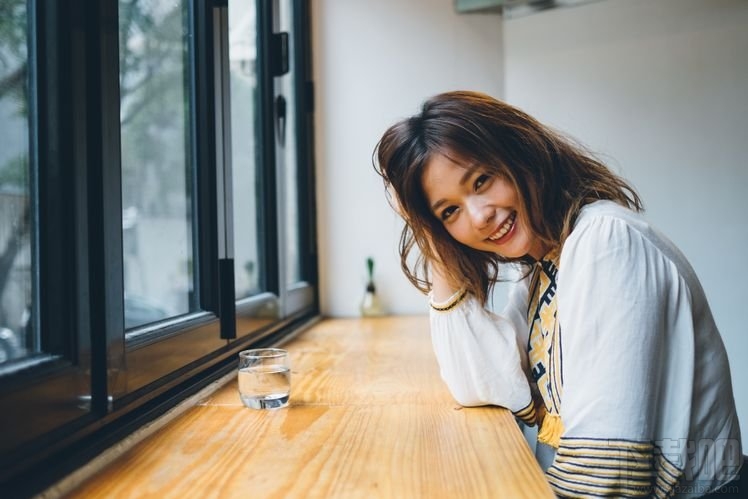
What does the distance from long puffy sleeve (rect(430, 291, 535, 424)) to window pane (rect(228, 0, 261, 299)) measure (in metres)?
0.68

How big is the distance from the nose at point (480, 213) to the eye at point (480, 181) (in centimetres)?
3

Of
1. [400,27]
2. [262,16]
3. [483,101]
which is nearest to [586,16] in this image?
[400,27]

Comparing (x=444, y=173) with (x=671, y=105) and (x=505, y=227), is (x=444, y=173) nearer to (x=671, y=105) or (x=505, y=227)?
(x=505, y=227)

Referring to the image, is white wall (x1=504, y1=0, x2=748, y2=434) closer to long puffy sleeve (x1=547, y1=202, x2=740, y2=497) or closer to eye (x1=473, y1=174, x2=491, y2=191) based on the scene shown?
eye (x1=473, y1=174, x2=491, y2=191)

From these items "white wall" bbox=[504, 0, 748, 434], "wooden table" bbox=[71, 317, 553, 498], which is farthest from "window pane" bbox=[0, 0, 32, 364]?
"white wall" bbox=[504, 0, 748, 434]

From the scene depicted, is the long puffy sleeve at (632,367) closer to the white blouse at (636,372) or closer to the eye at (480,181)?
the white blouse at (636,372)

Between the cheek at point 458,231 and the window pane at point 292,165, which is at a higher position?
the window pane at point 292,165

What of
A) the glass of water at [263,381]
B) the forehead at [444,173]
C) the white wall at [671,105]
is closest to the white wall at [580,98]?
the white wall at [671,105]

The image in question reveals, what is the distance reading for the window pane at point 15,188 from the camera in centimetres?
74

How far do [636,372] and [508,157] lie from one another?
1.46ft

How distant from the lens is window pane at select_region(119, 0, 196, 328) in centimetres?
136

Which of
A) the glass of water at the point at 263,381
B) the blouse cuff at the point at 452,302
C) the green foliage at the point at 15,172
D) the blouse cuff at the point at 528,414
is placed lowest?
the blouse cuff at the point at 528,414

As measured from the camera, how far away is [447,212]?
128cm

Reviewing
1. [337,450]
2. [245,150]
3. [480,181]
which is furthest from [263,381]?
[245,150]
